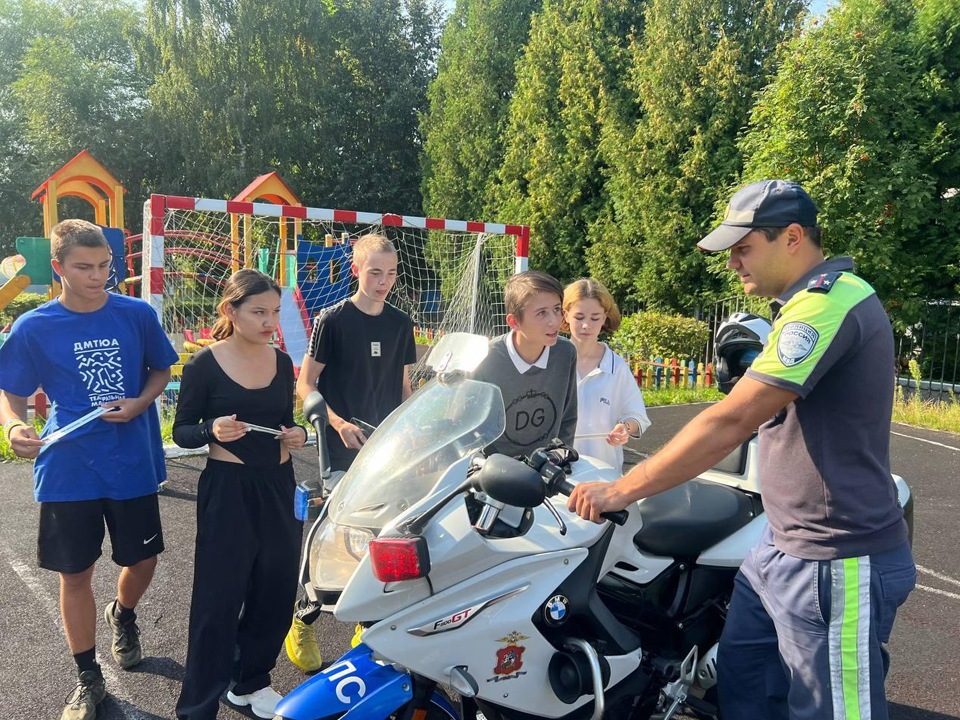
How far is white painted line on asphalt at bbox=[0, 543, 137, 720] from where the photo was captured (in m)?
3.16

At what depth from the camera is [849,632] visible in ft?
6.32

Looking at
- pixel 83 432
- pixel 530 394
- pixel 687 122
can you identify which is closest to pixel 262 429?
pixel 83 432

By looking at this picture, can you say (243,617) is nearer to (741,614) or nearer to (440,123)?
(741,614)

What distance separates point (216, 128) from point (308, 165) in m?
3.67

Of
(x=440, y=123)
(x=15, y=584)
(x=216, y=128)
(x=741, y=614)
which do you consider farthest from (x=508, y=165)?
(x=741, y=614)

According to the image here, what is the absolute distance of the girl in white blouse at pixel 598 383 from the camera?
145 inches

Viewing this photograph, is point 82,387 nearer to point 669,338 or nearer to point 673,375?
point 673,375

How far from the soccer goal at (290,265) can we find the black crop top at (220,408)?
16.1 feet

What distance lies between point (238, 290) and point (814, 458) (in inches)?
83.6

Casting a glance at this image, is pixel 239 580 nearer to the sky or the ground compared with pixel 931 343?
nearer to the ground

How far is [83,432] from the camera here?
9.92 ft

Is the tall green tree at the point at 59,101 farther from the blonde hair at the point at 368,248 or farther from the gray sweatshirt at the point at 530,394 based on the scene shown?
the gray sweatshirt at the point at 530,394

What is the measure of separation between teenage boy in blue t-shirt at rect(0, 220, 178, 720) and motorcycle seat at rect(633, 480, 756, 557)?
2.07 m

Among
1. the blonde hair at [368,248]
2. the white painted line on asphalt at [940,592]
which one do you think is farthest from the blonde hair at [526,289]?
the white painted line on asphalt at [940,592]
